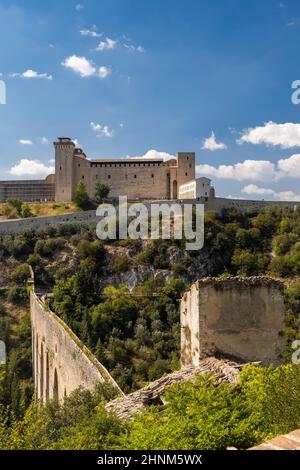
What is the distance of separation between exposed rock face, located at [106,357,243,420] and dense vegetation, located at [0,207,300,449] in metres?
0.39

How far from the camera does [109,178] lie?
68.4 m

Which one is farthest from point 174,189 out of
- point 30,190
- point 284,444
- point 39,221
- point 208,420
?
point 284,444

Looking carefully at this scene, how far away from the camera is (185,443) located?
555cm

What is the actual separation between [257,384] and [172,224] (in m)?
44.3

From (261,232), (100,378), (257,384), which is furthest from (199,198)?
(257,384)

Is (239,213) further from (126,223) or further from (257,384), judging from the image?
(257,384)

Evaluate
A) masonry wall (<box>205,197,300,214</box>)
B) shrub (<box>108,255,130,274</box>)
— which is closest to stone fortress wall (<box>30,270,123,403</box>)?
shrub (<box>108,255,130,274</box>)

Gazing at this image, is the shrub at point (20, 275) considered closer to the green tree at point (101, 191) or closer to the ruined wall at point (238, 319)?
the green tree at point (101, 191)

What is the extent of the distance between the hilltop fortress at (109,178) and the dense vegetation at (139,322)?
13677 mm

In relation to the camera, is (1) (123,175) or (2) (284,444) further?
(1) (123,175)

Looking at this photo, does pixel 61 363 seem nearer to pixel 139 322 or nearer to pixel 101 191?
pixel 139 322

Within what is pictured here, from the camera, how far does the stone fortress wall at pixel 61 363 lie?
1311 cm

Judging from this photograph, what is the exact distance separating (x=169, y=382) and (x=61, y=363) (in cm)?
1040

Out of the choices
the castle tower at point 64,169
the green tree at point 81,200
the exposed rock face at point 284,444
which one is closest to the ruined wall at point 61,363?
the exposed rock face at point 284,444
